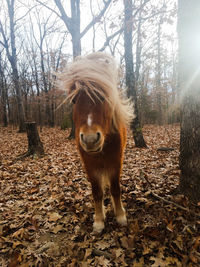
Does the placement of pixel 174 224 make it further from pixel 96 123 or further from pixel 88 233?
pixel 96 123

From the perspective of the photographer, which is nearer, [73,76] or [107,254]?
[73,76]

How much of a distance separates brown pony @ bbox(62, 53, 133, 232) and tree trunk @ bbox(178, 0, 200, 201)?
1061mm

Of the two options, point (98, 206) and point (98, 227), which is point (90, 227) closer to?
point (98, 227)

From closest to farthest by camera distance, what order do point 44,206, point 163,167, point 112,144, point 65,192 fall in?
point 112,144, point 44,206, point 65,192, point 163,167

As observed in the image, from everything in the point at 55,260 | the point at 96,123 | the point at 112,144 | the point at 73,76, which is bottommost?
the point at 55,260

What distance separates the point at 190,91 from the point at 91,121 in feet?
6.04

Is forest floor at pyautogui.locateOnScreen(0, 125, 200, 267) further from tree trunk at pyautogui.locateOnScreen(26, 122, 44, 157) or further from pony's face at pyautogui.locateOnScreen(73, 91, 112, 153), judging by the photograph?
tree trunk at pyautogui.locateOnScreen(26, 122, 44, 157)

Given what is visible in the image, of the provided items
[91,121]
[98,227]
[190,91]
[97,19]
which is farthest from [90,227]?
[97,19]

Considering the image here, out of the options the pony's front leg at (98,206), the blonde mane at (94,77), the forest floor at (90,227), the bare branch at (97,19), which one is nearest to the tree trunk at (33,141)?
the forest floor at (90,227)

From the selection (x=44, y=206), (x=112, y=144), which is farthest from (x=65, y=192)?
(x=112, y=144)

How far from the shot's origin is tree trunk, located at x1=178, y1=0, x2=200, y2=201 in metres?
2.42

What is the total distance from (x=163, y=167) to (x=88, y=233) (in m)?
3.05

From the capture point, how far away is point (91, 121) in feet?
5.27

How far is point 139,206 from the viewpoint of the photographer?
2.87m
